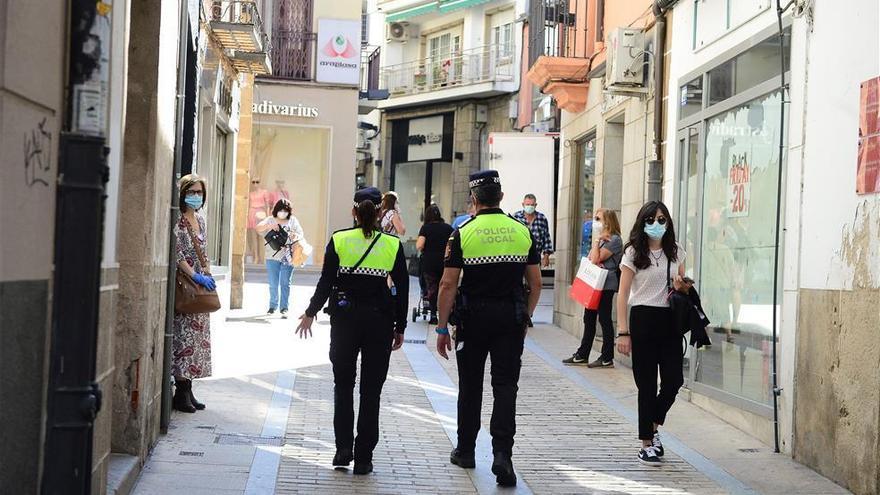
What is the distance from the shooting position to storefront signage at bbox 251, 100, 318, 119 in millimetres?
32469

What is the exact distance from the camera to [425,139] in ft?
148

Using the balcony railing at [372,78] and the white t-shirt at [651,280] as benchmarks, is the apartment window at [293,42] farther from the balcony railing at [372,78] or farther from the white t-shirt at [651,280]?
the white t-shirt at [651,280]

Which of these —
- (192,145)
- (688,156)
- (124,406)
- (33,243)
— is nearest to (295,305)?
(192,145)

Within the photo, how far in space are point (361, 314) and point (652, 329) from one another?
2.06 m

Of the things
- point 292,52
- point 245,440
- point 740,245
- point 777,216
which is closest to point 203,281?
point 245,440

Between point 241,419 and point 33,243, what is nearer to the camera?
point 33,243

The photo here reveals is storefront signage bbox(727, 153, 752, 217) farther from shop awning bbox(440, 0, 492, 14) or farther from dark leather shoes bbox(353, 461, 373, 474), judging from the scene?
shop awning bbox(440, 0, 492, 14)

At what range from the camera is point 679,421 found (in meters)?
10.6

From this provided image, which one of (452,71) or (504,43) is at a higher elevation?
(504,43)

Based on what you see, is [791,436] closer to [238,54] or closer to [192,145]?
[192,145]

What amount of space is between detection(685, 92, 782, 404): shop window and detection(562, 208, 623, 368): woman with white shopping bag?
2059 mm

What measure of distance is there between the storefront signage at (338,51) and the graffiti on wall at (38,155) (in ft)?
94.6

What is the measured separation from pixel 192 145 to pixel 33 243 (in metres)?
8.43

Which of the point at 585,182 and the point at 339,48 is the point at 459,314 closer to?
the point at 585,182
